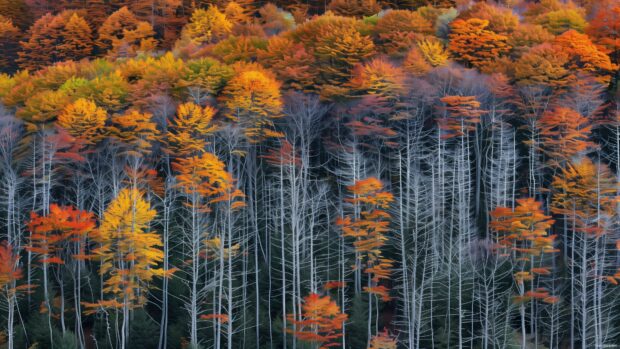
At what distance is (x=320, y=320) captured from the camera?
36.2 meters

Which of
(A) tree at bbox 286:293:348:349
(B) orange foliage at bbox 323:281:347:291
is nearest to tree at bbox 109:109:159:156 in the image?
(B) orange foliage at bbox 323:281:347:291

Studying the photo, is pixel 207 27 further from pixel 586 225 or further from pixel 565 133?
pixel 586 225

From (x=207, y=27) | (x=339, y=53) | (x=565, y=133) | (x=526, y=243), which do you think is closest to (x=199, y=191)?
Answer: (x=526, y=243)

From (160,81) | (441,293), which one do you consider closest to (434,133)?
(441,293)

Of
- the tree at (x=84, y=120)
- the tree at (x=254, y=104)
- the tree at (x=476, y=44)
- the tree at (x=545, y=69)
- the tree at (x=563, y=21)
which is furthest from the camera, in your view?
the tree at (x=563, y=21)

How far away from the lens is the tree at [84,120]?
45625mm

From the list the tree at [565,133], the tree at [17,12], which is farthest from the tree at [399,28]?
the tree at [17,12]

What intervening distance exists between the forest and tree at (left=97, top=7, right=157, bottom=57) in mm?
16014

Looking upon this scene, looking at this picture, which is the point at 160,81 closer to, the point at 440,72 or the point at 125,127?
the point at 125,127

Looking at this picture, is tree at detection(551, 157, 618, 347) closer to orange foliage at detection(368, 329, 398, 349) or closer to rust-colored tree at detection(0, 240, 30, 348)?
orange foliage at detection(368, 329, 398, 349)

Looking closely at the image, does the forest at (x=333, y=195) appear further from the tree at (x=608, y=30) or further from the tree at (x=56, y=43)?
the tree at (x=56, y=43)

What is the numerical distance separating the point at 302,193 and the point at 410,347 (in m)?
11.8

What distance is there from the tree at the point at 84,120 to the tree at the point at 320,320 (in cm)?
1749

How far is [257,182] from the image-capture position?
4831 cm
